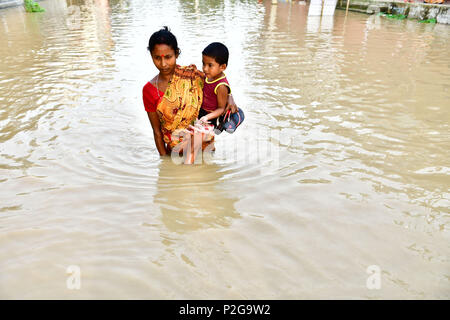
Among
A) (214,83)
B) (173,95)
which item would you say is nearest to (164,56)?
(173,95)

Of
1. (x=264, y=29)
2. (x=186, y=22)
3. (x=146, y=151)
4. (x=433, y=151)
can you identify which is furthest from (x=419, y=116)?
(x=186, y=22)

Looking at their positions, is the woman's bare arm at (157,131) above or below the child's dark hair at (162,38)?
below

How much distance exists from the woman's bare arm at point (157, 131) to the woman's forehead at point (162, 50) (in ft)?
1.96

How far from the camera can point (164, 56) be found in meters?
2.73

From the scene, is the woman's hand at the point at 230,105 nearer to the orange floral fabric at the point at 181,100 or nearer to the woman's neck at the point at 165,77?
the orange floral fabric at the point at 181,100

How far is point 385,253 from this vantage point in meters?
2.22

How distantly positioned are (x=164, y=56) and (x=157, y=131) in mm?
802

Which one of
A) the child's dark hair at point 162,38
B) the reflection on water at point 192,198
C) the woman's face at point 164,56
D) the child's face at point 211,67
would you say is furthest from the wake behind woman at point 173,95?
the reflection on water at point 192,198

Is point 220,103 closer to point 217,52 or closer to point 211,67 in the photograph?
point 211,67

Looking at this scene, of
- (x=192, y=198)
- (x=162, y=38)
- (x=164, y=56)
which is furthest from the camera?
(x=192, y=198)

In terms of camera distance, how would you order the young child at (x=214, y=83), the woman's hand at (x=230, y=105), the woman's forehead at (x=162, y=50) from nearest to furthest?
the woman's forehead at (x=162, y=50), the young child at (x=214, y=83), the woman's hand at (x=230, y=105)

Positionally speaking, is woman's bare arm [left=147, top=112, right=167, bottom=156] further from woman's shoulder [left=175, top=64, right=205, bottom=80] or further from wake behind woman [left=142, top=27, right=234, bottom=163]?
woman's shoulder [left=175, top=64, right=205, bottom=80]

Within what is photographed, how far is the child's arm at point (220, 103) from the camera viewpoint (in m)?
2.93
